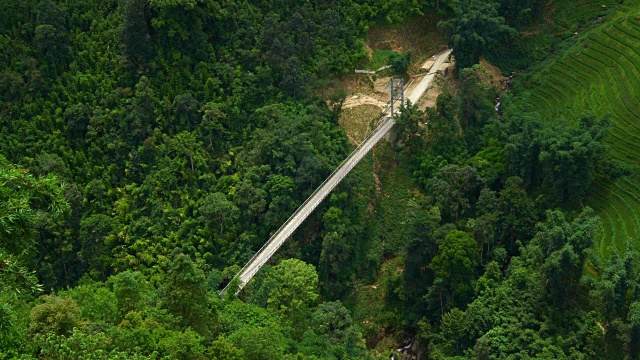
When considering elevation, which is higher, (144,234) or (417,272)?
(144,234)

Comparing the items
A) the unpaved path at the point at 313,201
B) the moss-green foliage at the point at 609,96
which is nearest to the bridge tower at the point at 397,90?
the unpaved path at the point at 313,201

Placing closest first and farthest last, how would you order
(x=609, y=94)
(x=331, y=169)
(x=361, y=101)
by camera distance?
(x=331, y=169), (x=609, y=94), (x=361, y=101)

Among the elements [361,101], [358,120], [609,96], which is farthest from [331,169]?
[609,96]

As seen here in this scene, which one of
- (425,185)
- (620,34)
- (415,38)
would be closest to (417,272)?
(425,185)

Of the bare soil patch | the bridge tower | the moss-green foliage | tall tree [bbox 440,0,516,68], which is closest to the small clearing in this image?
the bare soil patch

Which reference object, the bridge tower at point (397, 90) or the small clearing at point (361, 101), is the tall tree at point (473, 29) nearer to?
the bridge tower at point (397, 90)

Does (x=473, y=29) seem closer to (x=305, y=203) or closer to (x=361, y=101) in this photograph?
(x=361, y=101)

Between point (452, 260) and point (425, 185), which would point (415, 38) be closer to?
point (425, 185)
